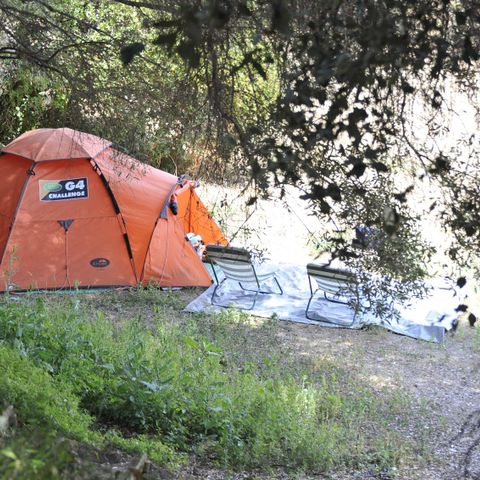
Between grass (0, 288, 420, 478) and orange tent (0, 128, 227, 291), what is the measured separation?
3.44 m

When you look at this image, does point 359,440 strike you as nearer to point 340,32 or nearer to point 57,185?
point 340,32

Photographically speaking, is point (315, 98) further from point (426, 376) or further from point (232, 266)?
point (232, 266)

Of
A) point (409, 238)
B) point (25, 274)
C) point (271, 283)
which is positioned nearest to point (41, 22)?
point (409, 238)

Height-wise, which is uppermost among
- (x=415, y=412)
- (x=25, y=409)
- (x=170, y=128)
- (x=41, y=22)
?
(x=41, y=22)

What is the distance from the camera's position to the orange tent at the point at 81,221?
34.9 ft

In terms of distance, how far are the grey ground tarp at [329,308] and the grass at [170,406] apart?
2.58 metres

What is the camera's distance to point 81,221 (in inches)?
426

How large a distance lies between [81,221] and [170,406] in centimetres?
562

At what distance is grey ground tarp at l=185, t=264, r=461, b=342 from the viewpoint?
1002cm

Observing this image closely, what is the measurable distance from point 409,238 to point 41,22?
3524mm

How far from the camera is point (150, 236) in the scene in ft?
36.3

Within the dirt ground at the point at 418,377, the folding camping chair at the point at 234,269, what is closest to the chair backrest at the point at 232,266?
the folding camping chair at the point at 234,269

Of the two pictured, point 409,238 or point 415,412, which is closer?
point 409,238

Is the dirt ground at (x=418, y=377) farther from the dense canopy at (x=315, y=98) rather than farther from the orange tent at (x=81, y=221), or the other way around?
the dense canopy at (x=315, y=98)
